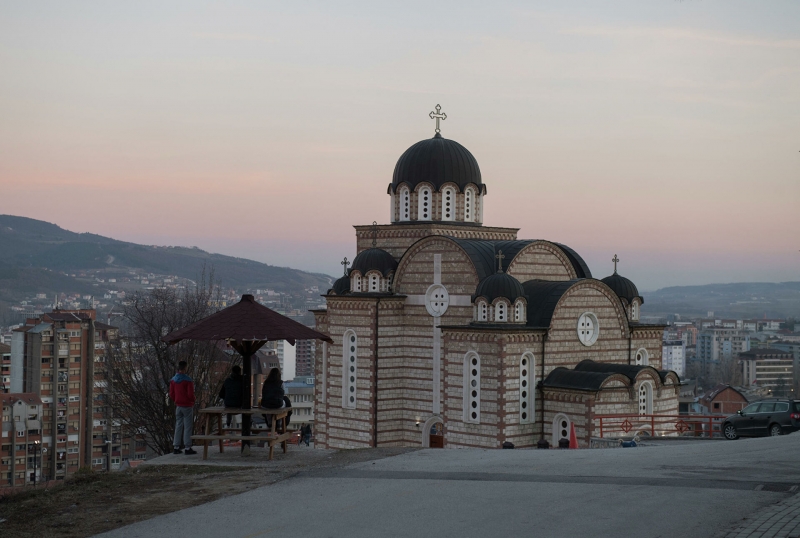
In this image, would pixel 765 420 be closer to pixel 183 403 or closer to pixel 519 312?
pixel 519 312

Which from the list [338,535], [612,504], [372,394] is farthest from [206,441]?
[372,394]

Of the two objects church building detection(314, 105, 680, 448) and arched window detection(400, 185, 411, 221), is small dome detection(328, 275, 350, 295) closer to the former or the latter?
church building detection(314, 105, 680, 448)

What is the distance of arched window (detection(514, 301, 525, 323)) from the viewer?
29.4 meters

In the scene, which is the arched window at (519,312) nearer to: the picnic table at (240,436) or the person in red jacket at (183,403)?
the picnic table at (240,436)

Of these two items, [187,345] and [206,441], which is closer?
[206,441]

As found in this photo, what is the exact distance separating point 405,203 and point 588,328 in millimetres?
7734

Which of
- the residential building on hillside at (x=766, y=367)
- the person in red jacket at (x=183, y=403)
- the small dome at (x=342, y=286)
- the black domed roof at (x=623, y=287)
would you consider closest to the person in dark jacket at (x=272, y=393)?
the person in red jacket at (x=183, y=403)

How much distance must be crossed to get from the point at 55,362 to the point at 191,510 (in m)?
55.8

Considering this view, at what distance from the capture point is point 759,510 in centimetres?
1153

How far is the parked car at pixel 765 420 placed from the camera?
22641 millimetres

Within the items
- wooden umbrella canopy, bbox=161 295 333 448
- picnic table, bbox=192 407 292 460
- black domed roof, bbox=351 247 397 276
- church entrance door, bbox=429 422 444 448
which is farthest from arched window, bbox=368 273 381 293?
picnic table, bbox=192 407 292 460

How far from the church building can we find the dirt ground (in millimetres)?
13376

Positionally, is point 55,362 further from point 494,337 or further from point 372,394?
point 494,337

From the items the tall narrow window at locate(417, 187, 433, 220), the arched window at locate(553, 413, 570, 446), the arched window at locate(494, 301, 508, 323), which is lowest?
the arched window at locate(553, 413, 570, 446)
